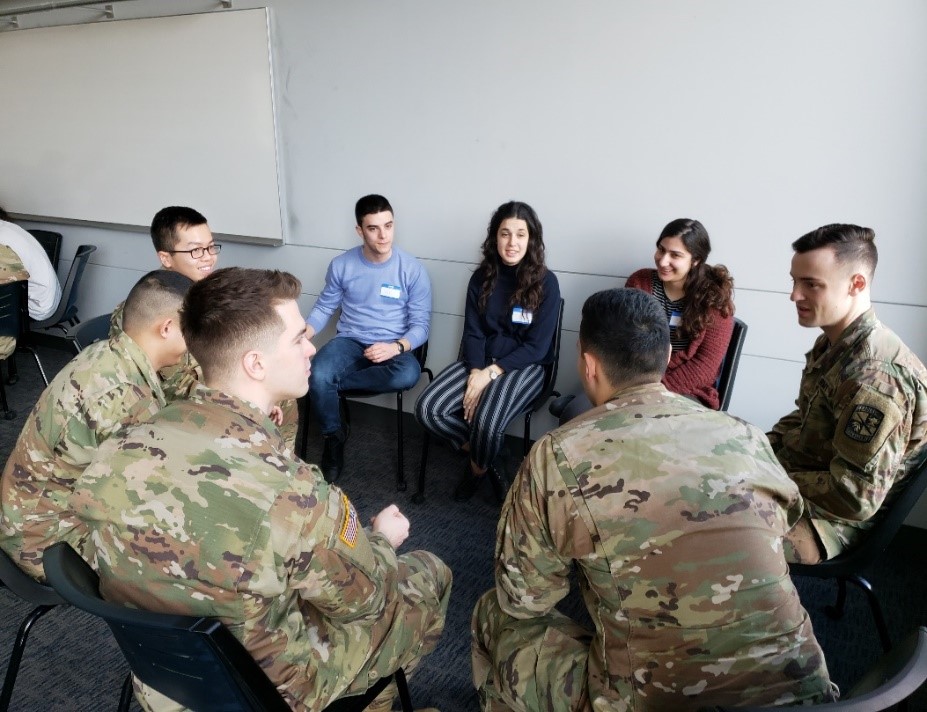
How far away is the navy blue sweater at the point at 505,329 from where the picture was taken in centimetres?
254

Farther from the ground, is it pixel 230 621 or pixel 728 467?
pixel 728 467

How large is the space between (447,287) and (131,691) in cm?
212

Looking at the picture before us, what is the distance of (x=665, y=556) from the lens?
0.92 metres

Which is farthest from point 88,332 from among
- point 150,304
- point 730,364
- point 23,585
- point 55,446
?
point 730,364

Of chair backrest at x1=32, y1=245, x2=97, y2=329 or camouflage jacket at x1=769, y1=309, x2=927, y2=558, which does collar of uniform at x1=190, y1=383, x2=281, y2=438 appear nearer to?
camouflage jacket at x1=769, y1=309, x2=927, y2=558

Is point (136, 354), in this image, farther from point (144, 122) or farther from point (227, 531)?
point (144, 122)

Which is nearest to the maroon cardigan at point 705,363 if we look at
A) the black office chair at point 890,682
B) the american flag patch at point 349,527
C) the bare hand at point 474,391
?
the bare hand at point 474,391

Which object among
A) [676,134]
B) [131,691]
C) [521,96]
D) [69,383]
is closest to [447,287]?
[521,96]

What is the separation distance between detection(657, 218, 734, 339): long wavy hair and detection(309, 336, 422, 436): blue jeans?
1232 millimetres

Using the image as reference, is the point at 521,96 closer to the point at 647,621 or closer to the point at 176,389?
the point at 176,389

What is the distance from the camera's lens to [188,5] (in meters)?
3.25

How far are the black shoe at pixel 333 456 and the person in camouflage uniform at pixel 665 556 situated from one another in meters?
1.79

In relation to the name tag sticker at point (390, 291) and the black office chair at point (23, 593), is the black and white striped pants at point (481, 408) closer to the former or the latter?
the name tag sticker at point (390, 291)

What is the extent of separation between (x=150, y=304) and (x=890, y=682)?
67.7 inches
